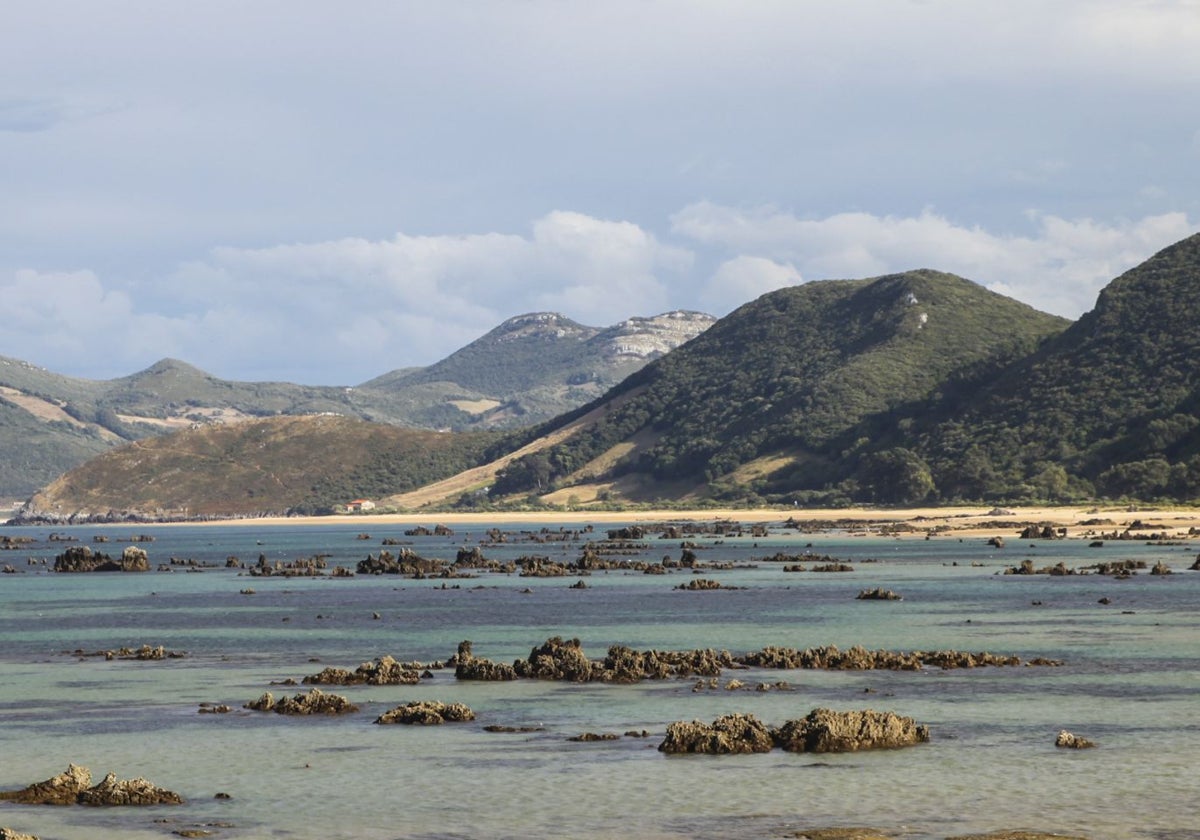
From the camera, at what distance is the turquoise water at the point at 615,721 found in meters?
26.0

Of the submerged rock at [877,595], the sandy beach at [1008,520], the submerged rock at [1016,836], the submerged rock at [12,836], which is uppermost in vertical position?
the sandy beach at [1008,520]

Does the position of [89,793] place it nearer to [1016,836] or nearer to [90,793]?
[90,793]

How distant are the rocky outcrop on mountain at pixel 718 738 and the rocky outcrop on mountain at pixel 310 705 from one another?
32.1 ft

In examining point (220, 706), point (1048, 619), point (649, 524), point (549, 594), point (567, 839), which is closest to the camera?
point (567, 839)

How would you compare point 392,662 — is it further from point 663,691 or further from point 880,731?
point 880,731

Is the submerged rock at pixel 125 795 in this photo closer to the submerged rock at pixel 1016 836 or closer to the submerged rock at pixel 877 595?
the submerged rock at pixel 1016 836

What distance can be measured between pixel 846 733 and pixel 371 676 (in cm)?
1619

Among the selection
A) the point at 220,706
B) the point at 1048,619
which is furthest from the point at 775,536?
the point at 220,706

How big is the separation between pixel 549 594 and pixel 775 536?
63706 millimetres

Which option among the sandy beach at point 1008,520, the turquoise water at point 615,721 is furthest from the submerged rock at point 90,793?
the sandy beach at point 1008,520

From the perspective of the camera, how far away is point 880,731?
1245 inches

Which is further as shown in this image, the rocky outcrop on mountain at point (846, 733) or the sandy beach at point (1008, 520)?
the sandy beach at point (1008, 520)

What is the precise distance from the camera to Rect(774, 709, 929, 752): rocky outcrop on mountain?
1229 inches

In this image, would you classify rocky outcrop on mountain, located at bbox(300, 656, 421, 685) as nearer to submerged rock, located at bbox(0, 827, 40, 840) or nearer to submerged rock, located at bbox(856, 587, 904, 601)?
submerged rock, located at bbox(0, 827, 40, 840)
